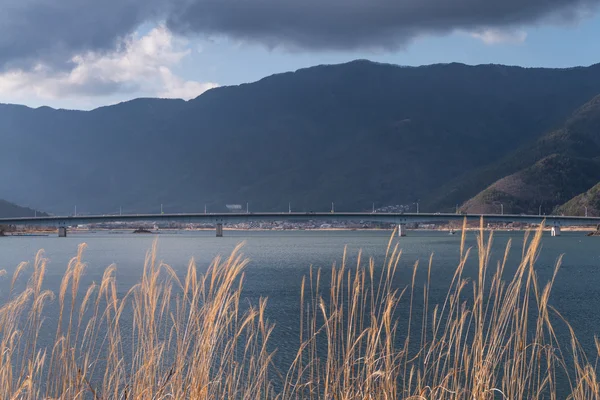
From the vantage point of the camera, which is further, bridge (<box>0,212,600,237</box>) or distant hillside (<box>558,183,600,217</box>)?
distant hillside (<box>558,183,600,217</box>)

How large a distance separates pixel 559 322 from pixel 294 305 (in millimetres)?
12105

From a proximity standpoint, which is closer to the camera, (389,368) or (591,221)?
(389,368)

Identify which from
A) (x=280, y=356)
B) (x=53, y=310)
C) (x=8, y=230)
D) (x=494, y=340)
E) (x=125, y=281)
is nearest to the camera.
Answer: (x=494, y=340)

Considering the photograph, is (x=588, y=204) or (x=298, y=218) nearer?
(x=298, y=218)

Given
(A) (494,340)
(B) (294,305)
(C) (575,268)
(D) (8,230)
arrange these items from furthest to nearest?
(D) (8,230) < (C) (575,268) < (B) (294,305) < (A) (494,340)

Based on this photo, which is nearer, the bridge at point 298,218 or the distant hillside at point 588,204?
the bridge at point 298,218

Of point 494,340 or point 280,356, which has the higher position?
point 494,340

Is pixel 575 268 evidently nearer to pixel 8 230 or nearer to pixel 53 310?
pixel 53 310

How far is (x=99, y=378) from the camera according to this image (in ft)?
57.5

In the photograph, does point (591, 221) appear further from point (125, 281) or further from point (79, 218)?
point (125, 281)

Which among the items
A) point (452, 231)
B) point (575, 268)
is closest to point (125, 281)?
point (575, 268)

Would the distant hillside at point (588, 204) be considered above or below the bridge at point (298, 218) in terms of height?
above

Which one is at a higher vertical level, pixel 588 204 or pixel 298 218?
pixel 588 204

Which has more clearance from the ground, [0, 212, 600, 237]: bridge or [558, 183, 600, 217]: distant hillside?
[558, 183, 600, 217]: distant hillside
